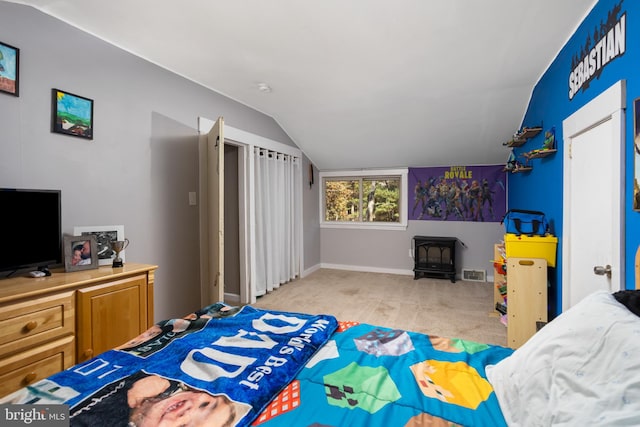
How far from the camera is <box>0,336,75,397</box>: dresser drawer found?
1.50 m

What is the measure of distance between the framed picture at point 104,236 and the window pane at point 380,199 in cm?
424

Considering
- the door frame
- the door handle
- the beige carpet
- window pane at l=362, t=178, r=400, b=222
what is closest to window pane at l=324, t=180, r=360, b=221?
window pane at l=362, t=178, r=400, b=222

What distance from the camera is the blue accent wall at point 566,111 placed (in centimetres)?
149

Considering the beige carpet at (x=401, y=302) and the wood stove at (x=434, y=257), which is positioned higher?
the wood stove at (x=434, y=257)

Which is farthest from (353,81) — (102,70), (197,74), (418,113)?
(102,70)

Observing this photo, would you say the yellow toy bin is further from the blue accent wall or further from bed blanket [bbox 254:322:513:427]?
bed blanket [bbox 254:322:513:427]

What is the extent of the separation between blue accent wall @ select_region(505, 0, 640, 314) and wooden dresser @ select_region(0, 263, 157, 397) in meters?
2.87

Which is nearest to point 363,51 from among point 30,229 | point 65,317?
point 30,229

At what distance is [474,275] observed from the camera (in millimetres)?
5051

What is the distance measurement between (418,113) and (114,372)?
395 cm

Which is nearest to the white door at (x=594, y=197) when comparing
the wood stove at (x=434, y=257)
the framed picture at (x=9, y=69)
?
the wood stove at (x=434, y=257)

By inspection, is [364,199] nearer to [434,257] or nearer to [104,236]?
[434,257]

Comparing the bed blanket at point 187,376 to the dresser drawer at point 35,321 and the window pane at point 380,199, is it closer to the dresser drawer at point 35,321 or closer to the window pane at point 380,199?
the dresser drawer at point 35,321

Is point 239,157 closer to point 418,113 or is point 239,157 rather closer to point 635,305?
point 418,113
